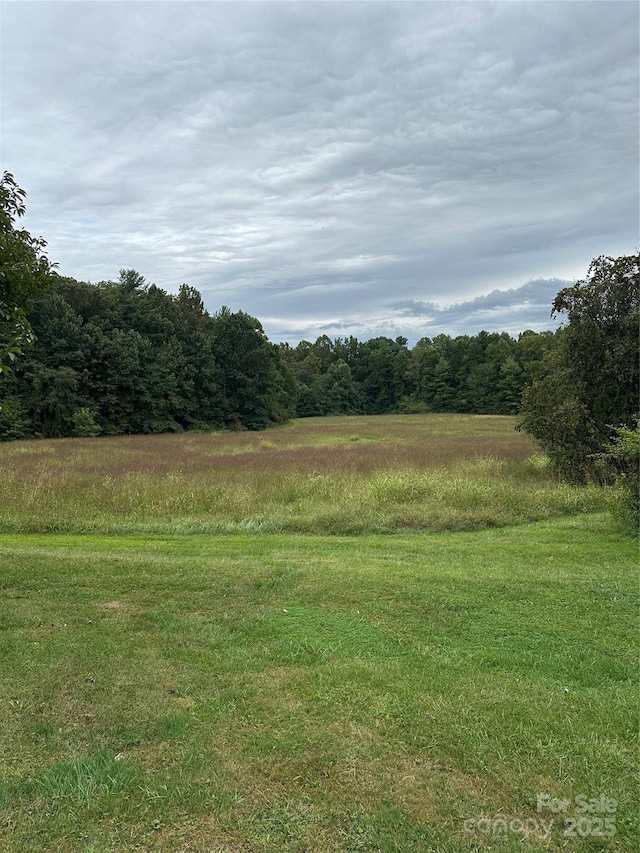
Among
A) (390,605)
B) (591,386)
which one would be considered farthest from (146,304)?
(390,605)

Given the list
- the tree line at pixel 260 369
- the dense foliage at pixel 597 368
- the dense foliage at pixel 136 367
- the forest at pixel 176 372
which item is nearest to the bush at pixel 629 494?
the tree line at pixel 260 369

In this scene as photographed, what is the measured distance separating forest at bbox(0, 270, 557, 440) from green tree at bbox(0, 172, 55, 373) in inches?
918

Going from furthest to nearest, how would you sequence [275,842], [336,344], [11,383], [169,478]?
1. [336,344]
2. [11,383]
3. [169,478]
4. [275,842]

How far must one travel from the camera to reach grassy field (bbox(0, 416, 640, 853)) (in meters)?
2.38

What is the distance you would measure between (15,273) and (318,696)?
4346 mm

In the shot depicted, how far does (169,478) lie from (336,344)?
8592 centimetres

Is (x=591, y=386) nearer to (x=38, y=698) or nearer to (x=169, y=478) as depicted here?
(x=169, y=478)

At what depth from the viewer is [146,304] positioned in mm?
48625

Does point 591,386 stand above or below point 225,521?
above

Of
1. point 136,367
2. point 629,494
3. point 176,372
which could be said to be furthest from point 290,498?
point 176,372

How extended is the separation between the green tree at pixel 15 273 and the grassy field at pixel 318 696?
8.65ft

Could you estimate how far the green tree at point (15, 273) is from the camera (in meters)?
4.64

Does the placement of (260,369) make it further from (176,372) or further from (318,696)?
(318,696)

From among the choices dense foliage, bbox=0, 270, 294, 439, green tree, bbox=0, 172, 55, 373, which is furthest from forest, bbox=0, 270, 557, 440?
green tree, bbox=0, 172, 55, 373
